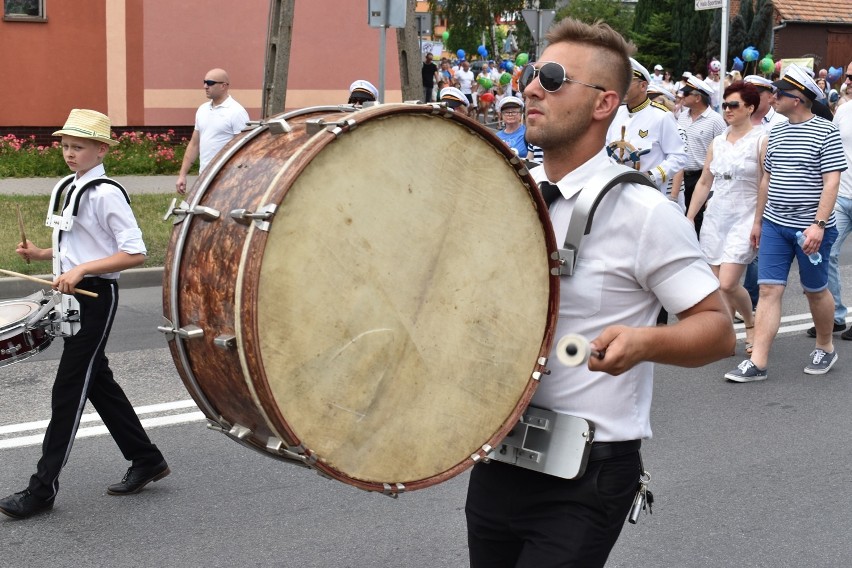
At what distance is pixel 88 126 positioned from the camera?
489 centimetres

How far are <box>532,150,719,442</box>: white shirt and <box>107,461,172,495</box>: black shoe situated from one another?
2927mm

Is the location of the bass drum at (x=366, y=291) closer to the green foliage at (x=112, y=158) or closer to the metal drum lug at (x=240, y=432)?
the metal drum lug at (x=240, y=432)

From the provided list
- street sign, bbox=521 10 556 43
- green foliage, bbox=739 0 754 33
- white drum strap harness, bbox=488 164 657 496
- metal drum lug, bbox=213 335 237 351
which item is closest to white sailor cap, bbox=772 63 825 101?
white drum strap harness, bbox=488 164 657 496

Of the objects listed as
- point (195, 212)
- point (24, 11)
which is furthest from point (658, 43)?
point (195, 212)

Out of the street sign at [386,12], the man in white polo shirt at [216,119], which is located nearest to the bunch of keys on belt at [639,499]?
the man in white polo shirt at [216,119]

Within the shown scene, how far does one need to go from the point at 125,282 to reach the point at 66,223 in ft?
19.3

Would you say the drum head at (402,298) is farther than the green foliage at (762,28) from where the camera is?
No

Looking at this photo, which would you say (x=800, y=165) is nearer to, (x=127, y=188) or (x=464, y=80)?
(x=127, y=188)

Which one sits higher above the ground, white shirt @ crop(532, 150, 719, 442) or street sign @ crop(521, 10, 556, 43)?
street sign @ crop(521, 10, 556, 43)

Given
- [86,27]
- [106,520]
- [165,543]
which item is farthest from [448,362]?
[86,27]

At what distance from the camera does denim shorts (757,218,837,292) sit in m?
7.32

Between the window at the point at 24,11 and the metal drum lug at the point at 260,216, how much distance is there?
17.5 meters

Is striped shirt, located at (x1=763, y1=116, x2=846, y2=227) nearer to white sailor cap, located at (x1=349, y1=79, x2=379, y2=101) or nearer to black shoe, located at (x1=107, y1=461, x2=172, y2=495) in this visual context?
white sailor cap, located at (x1=349, y1=79, x2=379, y2=101)

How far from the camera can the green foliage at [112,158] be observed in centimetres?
1655
